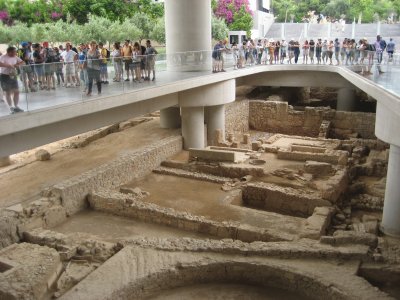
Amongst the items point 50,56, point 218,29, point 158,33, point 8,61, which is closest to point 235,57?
point 158,33

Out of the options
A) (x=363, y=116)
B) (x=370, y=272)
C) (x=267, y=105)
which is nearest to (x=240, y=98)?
(x=267, y=105)

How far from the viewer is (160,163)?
16734 mm

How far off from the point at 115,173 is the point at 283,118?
12579 millimetres

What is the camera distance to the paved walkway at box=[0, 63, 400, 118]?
901cm

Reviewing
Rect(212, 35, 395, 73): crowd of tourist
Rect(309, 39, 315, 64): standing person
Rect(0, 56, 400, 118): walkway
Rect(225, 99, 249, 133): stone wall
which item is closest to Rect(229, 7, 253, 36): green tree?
Rect(212, 35, 395, 73): crowd of tourist

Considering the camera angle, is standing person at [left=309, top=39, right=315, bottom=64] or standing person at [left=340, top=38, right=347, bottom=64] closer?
standing person at [left=340, top=38, right=347, bottom=64]

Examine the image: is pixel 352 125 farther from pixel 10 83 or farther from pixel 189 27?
pixel 10 83

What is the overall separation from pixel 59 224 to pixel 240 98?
1687cm

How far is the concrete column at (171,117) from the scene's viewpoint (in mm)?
20062

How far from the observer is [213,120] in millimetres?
20953

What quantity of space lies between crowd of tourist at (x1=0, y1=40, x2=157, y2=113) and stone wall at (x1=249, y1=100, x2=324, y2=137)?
1090cm

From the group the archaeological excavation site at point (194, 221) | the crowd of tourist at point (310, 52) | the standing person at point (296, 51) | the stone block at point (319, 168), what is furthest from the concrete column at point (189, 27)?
the standing person at point (296, 51)

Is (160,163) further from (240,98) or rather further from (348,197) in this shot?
(240,98)

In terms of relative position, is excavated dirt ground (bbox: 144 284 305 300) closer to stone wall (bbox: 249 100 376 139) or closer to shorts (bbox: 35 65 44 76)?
shorts (bbox: 35 65 44 76)
